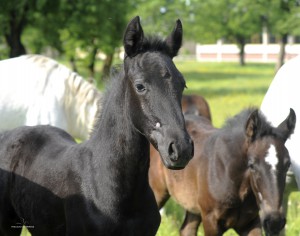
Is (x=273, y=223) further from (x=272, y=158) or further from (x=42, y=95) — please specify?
(x=42, y=95)

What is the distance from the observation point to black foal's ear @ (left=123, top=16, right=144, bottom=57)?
345 centimetres

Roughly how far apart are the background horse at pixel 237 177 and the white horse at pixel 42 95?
1.70 meters

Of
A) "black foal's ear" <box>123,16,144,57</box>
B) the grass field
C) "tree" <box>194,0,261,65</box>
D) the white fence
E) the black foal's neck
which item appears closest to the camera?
"black foal's ear" <box>123,16,144,57</box>

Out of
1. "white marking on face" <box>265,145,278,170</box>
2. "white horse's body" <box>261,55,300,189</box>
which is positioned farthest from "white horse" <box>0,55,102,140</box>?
"white marking on face" <box>265,145,278,170</box>

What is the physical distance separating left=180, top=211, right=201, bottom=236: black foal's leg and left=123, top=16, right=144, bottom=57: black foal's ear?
122 inches

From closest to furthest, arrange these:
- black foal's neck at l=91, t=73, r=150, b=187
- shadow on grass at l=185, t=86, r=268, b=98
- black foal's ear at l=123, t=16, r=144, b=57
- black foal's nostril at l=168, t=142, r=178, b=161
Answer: black foal's nostril at l=168, t=142, r=178, b=161 → black foal's ear at l=123, t=16, r=144, b=57 → black foal's neck at l=91, t=73, r=150, b=187 → shadow on grass at l=185, t=86, r=268, b=98

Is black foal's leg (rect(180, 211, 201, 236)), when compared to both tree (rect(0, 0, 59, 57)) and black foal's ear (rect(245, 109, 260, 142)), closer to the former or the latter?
black foal's ear (rect(245, 109, 260, 142))

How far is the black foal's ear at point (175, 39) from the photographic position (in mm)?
3617

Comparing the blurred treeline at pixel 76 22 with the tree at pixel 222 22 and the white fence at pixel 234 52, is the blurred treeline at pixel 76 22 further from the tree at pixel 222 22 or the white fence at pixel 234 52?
the white fence at pixel 234 52

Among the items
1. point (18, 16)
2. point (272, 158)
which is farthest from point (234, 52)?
point (272, 158)

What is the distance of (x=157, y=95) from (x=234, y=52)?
61.8 metres

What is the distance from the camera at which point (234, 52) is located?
64.2 m

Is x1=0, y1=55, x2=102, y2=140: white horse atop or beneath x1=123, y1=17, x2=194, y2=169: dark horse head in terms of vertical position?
beneath

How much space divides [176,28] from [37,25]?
16.2 meters
